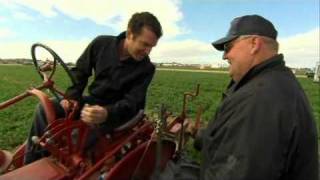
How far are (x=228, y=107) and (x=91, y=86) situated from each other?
216 centimetres

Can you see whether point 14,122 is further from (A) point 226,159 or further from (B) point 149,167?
(A) point 226,159

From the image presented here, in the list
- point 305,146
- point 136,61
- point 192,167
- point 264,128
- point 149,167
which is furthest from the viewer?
point 136,61

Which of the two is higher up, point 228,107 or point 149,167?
point 228,107

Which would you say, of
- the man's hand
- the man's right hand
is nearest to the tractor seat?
the man's hand

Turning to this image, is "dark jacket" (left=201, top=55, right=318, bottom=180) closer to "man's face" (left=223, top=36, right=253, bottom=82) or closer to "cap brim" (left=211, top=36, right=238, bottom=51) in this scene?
"man's face" (left=223, top=36, right=253, bottom=82)

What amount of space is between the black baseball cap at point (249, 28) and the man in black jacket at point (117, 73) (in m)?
1.47

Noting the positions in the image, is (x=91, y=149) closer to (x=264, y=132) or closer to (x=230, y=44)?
(x=230, y=44)

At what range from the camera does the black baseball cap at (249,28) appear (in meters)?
2.83

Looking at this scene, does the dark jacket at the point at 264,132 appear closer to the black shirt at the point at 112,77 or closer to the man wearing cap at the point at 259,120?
the man wearing cap at the point at 259,120

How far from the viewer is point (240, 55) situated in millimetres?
2834

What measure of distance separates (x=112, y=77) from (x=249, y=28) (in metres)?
1.90

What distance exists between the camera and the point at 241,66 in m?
2.85

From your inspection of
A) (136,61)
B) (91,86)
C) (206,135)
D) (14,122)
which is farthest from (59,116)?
(14,122)

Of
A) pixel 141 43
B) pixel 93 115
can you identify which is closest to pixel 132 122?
pixel 93 115
